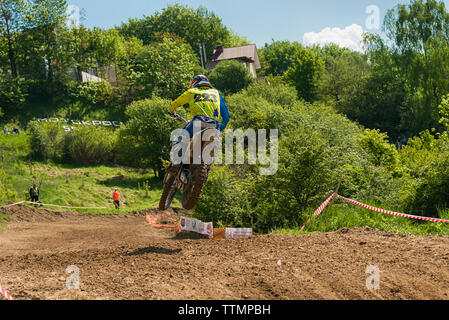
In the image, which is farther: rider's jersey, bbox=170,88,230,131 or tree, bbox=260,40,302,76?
tree, bbox=260,40,302,76

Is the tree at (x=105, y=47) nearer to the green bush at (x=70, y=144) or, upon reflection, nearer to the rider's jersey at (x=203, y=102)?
the green bush at (x=70, y=144)

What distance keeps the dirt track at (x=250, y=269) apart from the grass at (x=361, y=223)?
2.26 m

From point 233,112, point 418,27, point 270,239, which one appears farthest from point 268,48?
point 270,239

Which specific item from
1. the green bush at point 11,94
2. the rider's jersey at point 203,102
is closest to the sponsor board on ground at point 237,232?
the rider's jersey at point 203,102

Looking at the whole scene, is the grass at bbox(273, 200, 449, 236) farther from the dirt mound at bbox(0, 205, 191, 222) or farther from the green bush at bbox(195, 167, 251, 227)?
the dirt mound at bbox(0, 205, 191, 222)

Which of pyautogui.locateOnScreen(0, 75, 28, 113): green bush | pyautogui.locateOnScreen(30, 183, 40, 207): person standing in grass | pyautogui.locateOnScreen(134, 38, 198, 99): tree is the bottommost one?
pyautogui.locateOnScreen(30, 183, 40, 207): person standing in grass

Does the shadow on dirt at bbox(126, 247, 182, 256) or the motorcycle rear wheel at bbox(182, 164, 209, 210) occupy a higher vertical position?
the motorcycle rear wheel at bbox(182, 164, 209, 210)

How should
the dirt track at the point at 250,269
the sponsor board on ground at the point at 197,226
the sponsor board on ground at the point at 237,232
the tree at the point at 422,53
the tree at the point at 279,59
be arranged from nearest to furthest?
the dirt track at the point at 250,269, the sponsor board on ground at the point at 237,232, the sponsor board on ground at the point at 197,226, the tree at the point at 422,53, the tree at the point at 279,59

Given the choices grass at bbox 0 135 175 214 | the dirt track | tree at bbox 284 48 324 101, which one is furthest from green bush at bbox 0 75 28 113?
the dirt track

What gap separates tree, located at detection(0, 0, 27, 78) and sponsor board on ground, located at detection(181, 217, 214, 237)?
44.4m

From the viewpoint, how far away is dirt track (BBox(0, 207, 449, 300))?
270 inches

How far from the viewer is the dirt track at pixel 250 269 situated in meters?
6.85
